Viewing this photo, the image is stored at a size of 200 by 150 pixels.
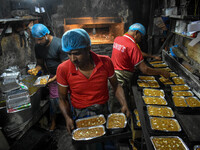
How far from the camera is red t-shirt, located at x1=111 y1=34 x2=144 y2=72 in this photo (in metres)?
3.38

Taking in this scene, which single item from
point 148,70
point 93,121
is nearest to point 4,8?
point 93,121

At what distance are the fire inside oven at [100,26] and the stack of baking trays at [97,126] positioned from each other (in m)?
5.49

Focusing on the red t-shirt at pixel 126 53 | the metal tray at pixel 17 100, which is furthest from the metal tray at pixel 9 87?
the red t-shirt at pixel 126 53

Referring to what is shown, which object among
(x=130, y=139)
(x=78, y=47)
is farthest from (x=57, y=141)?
(x=78, y=47)

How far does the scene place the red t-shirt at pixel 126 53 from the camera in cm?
338

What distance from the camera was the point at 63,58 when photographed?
3477 millimetres

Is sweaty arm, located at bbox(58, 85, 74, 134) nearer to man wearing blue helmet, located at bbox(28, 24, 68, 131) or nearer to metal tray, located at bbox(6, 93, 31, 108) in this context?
metal tray, located at bbox(6, 93, 31, 108)

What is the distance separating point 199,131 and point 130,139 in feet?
5.38

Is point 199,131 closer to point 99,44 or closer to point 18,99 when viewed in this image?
point 18,99

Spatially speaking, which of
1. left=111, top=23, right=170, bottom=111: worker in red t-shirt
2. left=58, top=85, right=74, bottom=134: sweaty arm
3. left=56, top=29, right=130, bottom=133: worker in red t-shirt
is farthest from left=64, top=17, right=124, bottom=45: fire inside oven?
left=58, top=85, right=74, bottom=134: sweaty arm

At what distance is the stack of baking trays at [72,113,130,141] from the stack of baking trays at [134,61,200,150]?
52 centimetres

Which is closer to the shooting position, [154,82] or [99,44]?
[154,82]

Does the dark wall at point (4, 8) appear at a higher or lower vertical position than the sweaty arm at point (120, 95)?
higher

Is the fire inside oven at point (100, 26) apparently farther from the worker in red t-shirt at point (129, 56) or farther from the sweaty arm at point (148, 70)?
the sweaty arm at point (148, 70)
